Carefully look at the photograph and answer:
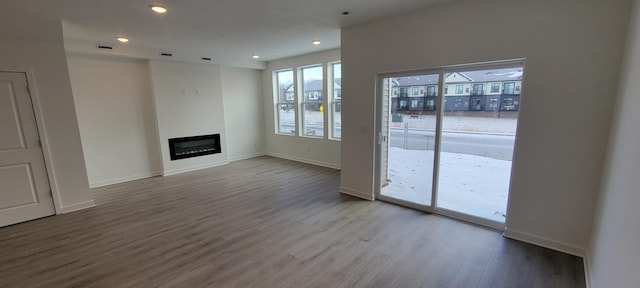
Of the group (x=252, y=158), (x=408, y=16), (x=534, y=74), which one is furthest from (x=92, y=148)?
(x=534, y=74)

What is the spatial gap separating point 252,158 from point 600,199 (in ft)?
21.6

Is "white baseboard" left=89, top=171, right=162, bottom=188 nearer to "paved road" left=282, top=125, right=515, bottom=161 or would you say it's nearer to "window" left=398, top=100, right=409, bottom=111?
"paved road" left=282, top=125, right=515, bottom=161

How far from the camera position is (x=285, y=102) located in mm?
6988

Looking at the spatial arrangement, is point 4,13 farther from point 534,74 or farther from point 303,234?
point 534,74

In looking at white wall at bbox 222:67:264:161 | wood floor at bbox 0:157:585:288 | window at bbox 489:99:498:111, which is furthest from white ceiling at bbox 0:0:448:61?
wood floor at bbox 0:157:585:288

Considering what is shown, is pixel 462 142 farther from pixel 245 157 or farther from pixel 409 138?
pixel 245 157

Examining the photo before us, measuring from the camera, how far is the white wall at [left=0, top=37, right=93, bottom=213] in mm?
3330

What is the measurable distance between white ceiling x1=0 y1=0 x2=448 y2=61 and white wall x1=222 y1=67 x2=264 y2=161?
2032 millimetres

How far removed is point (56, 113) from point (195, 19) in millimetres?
2320

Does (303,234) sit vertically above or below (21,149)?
below

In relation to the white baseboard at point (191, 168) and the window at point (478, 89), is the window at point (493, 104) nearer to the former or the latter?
the window at point (478, 89)

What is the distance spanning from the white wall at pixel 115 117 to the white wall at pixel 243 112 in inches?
66.8

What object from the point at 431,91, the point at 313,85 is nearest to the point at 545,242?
the point at 431,91

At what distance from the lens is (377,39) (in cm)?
360
